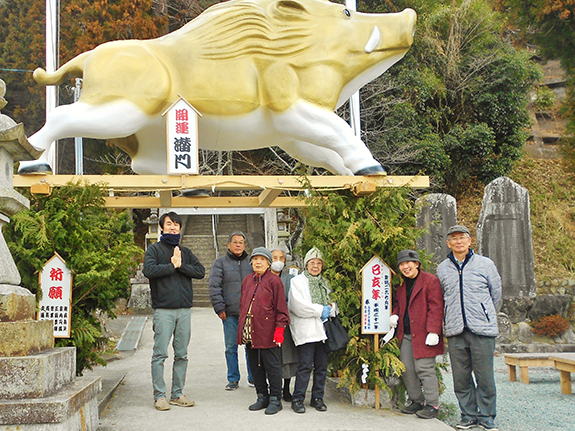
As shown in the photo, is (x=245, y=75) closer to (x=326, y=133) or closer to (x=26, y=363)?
(x=326, y=133)

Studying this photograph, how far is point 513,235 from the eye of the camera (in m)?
10.9

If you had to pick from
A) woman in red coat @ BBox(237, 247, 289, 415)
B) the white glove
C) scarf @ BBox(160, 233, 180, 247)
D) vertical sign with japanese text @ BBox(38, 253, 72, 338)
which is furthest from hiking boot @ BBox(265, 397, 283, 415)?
vertical sign with japanese text @ BBox(38, 253, 72, 338)

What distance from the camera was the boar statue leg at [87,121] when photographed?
4.98 m

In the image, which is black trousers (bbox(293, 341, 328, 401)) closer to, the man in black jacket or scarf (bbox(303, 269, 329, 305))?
scarf (bbox(303, 269, 329, 305))

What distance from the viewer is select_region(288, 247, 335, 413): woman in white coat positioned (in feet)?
16.4

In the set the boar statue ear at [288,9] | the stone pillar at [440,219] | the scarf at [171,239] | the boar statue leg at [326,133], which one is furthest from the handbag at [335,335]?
the stone pillar at [440,219]

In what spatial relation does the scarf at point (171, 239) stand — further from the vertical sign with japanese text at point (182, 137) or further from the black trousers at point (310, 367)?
the black trousers at point (310, 367)

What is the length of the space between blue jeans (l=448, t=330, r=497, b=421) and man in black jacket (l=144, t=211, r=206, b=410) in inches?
88.4

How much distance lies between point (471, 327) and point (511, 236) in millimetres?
6843

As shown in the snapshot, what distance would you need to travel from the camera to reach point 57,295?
193 inches

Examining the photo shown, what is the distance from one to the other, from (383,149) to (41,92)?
11685 mm

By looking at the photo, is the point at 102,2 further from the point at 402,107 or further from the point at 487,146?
the point at 487,146

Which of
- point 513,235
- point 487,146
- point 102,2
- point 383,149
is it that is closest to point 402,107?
point 383,149

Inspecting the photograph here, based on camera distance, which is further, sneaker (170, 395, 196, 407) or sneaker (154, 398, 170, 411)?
sneaker (170, 395, 196, 407)
